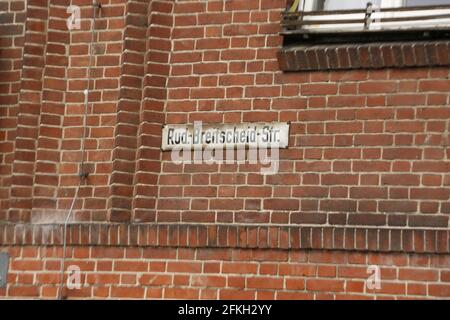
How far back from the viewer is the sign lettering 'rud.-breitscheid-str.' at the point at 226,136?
32.1 feet

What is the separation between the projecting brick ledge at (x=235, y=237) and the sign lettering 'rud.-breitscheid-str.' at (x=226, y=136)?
63 cm

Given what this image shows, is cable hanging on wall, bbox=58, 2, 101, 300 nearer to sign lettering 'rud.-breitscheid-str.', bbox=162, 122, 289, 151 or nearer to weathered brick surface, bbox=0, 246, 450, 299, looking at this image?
weathered brick surface, bbox=0, 246, 450, 299

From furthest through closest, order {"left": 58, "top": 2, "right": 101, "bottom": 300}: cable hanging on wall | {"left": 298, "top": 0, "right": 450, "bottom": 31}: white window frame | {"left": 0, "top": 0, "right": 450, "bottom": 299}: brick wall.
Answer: {"left": 58, "top": 2, "right": 101, "bottom": 300}: cable hanging on wall, {"left": 298, "top": 0, "right": 450, "bottom": 31}: white window frame, {"left": 0, "top": 0, "right": 450, "bottom": 299}: brick wall

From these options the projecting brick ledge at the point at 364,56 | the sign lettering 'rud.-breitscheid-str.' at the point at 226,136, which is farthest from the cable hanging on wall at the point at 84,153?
the projecting brick ledge at the point at 364,56

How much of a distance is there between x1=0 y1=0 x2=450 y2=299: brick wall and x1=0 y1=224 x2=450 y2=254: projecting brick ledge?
11 mm

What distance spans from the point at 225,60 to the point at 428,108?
1.61 meters

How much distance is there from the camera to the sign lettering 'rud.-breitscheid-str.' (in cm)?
980

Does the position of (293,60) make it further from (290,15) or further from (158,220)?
(158,220)

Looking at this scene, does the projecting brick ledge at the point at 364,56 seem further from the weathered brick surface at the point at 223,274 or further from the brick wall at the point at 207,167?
the weathered brick surface at the point at 223,274

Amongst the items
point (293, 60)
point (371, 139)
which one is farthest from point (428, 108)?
point (293, 60)

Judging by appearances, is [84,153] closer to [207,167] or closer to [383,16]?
[207,167]

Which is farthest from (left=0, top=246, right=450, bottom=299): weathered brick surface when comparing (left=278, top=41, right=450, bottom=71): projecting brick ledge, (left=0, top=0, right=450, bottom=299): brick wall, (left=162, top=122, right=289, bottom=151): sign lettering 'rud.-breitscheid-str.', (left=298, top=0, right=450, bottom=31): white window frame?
(left=298, top=0, right=450, bottom=31): white window frame

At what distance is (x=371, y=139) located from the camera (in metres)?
9.55

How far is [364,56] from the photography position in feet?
31.5
